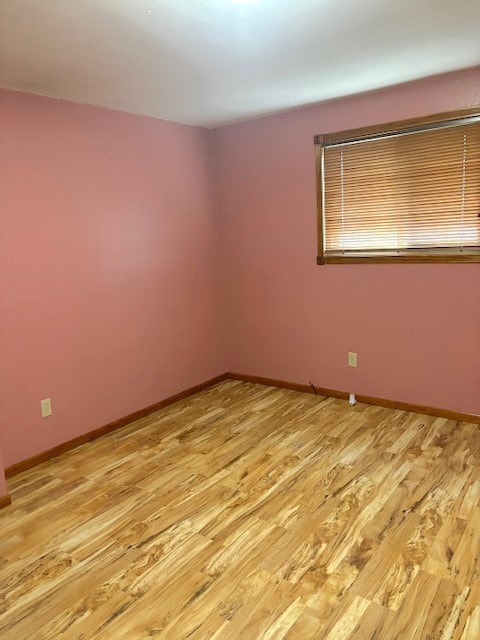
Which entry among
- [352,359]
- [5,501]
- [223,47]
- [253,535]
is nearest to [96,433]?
[5,501]

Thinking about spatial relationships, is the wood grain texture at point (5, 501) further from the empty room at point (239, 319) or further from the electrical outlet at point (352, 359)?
the electrical outlet at point (352, 359)

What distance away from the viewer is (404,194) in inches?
125

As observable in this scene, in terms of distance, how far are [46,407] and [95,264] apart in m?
0.99

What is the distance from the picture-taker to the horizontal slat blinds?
9.72ft

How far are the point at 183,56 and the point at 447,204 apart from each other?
1868 millimetres

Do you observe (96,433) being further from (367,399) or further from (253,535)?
(367,399)

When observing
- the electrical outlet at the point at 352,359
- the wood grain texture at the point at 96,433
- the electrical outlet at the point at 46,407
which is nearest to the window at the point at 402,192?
the electrical outlet at the point at 352,359

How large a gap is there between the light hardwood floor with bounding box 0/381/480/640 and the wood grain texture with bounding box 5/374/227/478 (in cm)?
6

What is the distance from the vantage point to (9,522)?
235 centimetres

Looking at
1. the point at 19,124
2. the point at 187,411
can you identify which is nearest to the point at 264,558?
the point at 187,411

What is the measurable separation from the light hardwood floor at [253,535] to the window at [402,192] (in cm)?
122

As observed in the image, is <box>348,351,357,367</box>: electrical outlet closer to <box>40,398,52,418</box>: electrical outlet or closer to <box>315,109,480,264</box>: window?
<box>315,109,480,264</box>: window

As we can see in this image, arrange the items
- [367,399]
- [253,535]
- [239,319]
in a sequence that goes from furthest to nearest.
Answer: [239,319] → [367,399] → [253,535]

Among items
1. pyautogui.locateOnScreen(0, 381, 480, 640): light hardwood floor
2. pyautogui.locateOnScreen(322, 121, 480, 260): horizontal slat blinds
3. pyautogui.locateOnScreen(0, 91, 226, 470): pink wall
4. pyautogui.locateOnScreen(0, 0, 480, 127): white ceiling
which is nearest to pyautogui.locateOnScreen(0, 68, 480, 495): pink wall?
pyautogui.locateOnScreen(0, 91, 226, 470): pink wall
